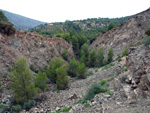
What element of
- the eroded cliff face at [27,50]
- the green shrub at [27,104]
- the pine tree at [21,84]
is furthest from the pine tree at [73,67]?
the green shrub at [27,104]

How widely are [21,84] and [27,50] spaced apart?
12.5 meters

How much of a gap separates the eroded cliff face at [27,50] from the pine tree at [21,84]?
513cm

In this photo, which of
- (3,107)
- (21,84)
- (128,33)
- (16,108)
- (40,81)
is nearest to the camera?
(3,107)

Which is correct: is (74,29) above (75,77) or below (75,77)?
above

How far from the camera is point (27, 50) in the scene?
73.8 feet

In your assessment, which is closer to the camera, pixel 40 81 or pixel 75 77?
pixel 40 81

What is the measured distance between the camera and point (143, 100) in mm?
5906

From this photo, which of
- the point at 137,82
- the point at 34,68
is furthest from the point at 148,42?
the point at 34,68

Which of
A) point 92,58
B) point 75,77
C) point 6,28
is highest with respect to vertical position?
point 6,28

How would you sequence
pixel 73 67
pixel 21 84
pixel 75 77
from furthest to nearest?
pixel 73 67 → pixel 75 77 → pixel 21 84

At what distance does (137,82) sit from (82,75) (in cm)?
1297

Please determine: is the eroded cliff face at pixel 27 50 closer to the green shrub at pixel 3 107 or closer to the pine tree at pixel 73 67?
the pine tree at pixel 73 67

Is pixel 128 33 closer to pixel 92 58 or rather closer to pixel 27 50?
pixel 92 58

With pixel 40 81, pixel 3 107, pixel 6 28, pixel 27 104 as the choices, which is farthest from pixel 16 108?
pixel 6 28
